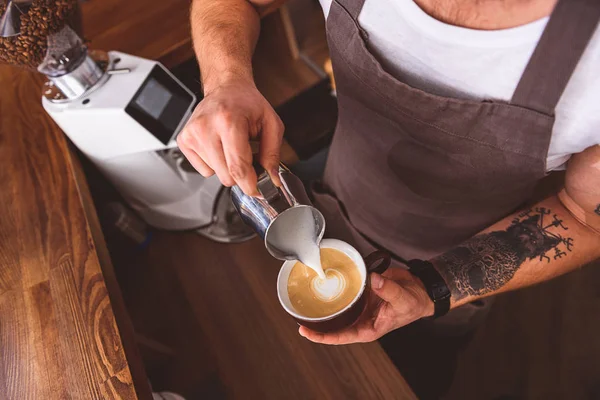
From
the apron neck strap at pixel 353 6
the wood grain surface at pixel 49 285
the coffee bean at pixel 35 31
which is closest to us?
the apron neck strap at pixel 353 6

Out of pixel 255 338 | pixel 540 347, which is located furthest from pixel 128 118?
pixel 540 347

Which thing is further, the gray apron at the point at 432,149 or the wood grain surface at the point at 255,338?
the wood grain surface at the point at 255,338

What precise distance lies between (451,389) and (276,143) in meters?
1.64

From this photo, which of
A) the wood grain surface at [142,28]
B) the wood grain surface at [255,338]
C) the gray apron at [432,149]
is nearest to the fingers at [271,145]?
the gray apron at [432,149]

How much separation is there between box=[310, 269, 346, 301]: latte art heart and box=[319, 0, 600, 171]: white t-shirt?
520 mm

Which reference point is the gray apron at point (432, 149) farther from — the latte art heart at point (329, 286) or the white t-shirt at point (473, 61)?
the latte art heart at point (329, 286)

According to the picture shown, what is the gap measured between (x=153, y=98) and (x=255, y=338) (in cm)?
103

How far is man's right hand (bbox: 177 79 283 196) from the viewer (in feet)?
2.75

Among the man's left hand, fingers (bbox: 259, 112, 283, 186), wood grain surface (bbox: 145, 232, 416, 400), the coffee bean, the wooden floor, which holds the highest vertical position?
fingers (bbox: 259, 112, 283, 186)

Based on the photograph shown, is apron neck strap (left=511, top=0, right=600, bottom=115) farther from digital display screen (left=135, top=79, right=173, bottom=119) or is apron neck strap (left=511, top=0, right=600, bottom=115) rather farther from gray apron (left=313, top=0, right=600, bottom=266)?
digital display screen (left=135, top=79, right=173, bottom=119)

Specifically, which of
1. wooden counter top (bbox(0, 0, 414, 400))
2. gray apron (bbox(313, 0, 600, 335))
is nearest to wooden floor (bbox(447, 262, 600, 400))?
gray apron (bbox(313, 0, 600, 335))

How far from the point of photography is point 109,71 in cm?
165

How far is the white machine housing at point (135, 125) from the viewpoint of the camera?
1.58 meters

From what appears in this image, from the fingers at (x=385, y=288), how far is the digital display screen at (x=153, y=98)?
1087 millimetres
